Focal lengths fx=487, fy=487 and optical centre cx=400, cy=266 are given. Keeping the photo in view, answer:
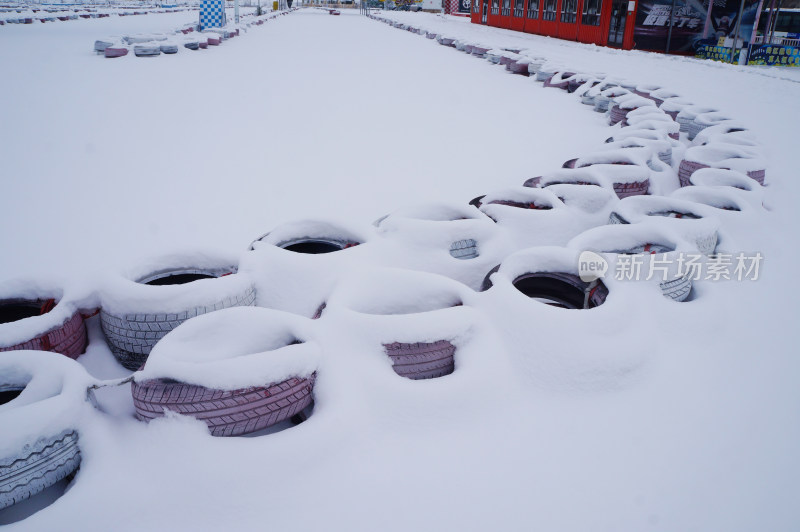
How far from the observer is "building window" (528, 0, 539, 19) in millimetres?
16422

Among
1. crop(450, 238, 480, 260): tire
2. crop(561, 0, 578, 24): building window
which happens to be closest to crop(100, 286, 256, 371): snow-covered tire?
crop(450, 238, 480, 260): tire

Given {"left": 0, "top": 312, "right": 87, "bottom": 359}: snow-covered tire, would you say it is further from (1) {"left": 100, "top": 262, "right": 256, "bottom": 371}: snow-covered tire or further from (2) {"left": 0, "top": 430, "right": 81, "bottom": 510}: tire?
(2) {"left": 0, "top": 430, "right": 81, "bottom": 510}: tire

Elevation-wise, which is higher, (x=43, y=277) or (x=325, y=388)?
(x=43, y=277)

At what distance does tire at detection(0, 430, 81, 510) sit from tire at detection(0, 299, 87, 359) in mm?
386

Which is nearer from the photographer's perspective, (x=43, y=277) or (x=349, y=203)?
(x=43, y=277)

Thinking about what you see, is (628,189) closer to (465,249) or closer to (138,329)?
(465,249)

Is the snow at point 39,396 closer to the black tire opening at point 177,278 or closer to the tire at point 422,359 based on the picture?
the black tire opening at point 177,278

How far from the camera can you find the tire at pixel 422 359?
4.31 ft

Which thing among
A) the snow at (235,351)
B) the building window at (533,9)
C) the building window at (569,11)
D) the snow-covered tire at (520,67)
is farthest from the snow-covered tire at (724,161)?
the building window at (533,9)

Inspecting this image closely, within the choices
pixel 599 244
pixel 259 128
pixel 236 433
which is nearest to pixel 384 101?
pixel 259 128

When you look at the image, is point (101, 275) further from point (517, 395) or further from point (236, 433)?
point (517, 395)

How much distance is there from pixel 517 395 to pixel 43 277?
4.84ft

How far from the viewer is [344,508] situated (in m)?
1.05

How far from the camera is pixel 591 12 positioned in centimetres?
1316
